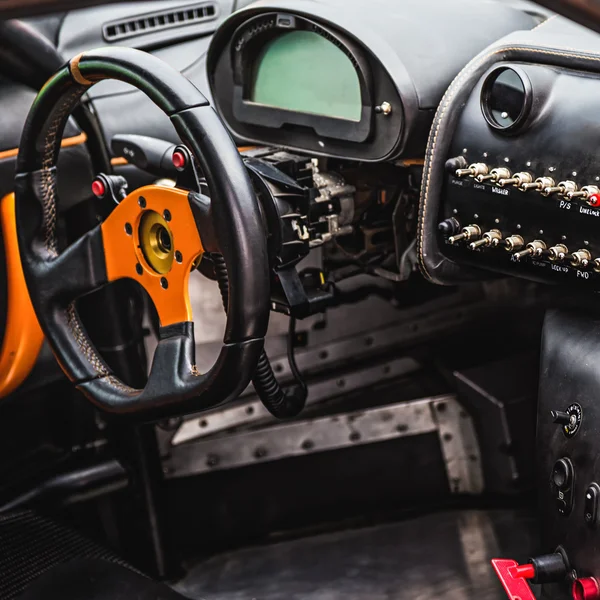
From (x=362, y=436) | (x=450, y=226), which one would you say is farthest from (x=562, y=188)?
(x=362, y=436)

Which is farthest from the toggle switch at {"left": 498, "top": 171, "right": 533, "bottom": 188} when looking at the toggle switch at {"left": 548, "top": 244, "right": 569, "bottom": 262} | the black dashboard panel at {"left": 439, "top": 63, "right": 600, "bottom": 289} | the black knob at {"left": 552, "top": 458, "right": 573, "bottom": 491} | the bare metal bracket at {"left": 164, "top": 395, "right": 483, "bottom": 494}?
the bare metal bracket at {"left": 164, "top": 395, "right": 483, "bottom": 494}

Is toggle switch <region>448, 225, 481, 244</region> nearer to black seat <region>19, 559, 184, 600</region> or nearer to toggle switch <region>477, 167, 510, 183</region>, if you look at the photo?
toggle switch <region>477, 167, 510, 183</region>

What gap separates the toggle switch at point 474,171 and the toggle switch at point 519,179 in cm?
5

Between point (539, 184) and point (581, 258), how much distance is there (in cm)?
13

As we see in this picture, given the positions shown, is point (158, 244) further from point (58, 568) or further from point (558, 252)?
point (58, 568)

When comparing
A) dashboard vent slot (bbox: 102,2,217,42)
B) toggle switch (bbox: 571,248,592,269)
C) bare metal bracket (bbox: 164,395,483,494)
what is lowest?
bare metal bracket (bbox: 164,395,483,494)

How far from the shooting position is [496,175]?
4.73 ft

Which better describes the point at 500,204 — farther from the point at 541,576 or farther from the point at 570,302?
A: the point at 541,576

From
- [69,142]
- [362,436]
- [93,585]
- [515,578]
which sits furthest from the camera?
[362,436]

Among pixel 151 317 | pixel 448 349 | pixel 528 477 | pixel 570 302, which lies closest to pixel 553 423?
pixel 570 302

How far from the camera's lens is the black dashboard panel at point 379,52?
1525 millimetres

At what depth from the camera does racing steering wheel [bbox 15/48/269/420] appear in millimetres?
1185

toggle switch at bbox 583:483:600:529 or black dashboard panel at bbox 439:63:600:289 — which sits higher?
black dashboard panel at bbox 439:63:600:289

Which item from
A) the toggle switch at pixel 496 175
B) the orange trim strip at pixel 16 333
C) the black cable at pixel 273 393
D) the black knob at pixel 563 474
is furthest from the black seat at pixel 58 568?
the toggle switch at pixel 496 175
